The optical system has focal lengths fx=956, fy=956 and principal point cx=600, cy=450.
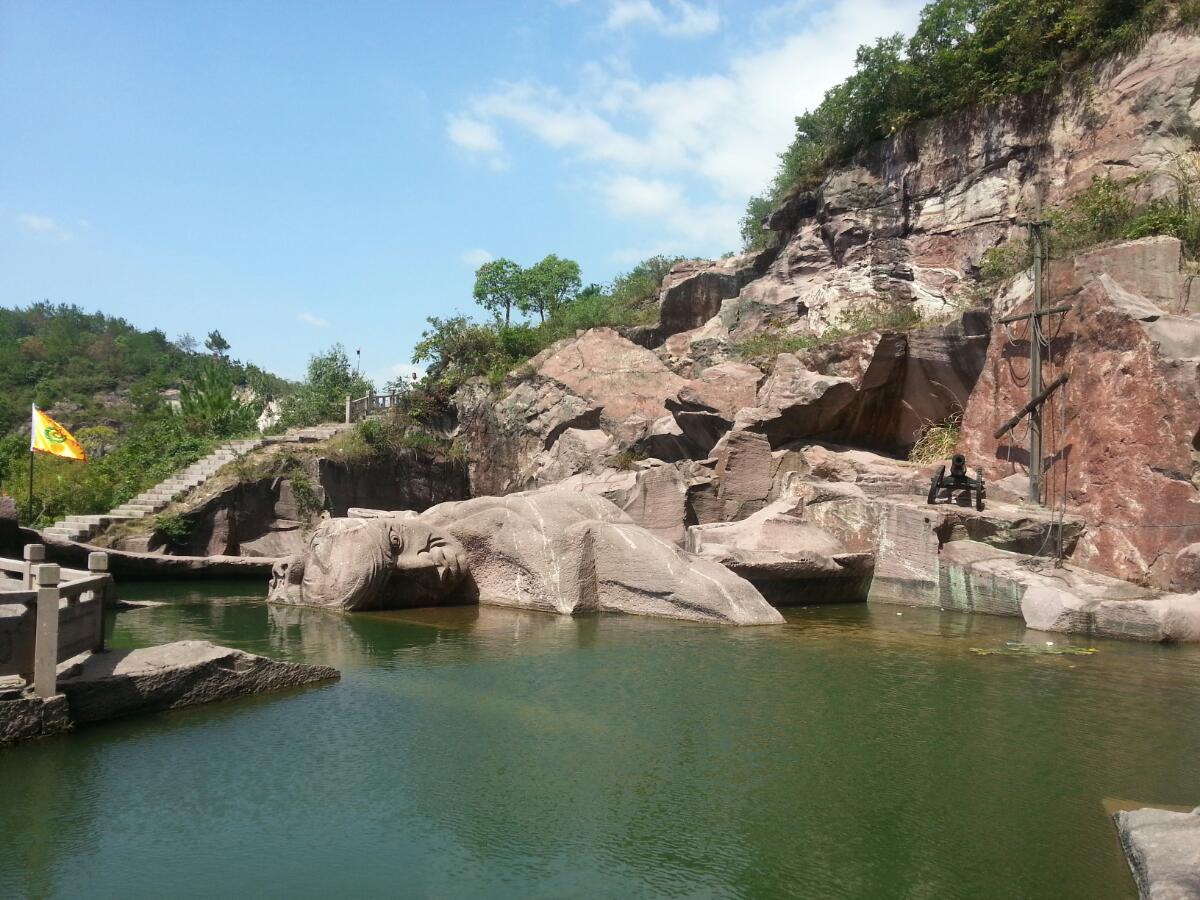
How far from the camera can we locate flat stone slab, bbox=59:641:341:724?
7.08m

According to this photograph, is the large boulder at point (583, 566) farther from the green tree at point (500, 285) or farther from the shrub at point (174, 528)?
the green tree at point (500, 285)

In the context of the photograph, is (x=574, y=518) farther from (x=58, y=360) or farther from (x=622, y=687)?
(x=58, y=360)

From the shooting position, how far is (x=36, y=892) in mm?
4672

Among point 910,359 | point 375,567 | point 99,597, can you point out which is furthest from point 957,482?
point 99,597

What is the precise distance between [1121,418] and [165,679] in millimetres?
12896

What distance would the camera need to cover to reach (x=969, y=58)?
24688 millimetres

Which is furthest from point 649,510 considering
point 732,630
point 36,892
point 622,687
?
point 36,892

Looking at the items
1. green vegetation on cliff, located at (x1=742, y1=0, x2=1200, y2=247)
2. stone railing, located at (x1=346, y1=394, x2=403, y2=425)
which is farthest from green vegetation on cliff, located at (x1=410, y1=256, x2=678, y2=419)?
Result: green vegetation on cliff, located at (x1=742, y1=0, x2=1200, y2=247)

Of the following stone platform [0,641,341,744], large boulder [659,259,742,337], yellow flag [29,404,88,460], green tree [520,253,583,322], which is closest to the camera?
stone platform [0,641,341,744]

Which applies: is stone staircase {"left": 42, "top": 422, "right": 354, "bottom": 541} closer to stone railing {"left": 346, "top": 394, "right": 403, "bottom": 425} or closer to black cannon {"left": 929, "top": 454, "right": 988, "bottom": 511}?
stone railing {"left": 346, "top": 394, "right": 403, "bottom": 425}

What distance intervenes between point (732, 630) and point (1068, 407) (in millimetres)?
7321

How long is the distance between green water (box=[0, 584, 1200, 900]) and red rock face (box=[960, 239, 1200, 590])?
335 centimetres

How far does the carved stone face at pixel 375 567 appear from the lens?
1288 centimetres

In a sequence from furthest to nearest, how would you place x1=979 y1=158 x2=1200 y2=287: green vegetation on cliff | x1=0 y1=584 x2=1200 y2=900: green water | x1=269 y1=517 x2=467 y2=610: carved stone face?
1. x1=979 y1=158 x2=1200 y2=287: green vegetation on cliff
2. x1=269 y1=517 x2=467 y2=610: carved stone face
3. x1=0 y1=584 x2=1200 y2=900: green water
